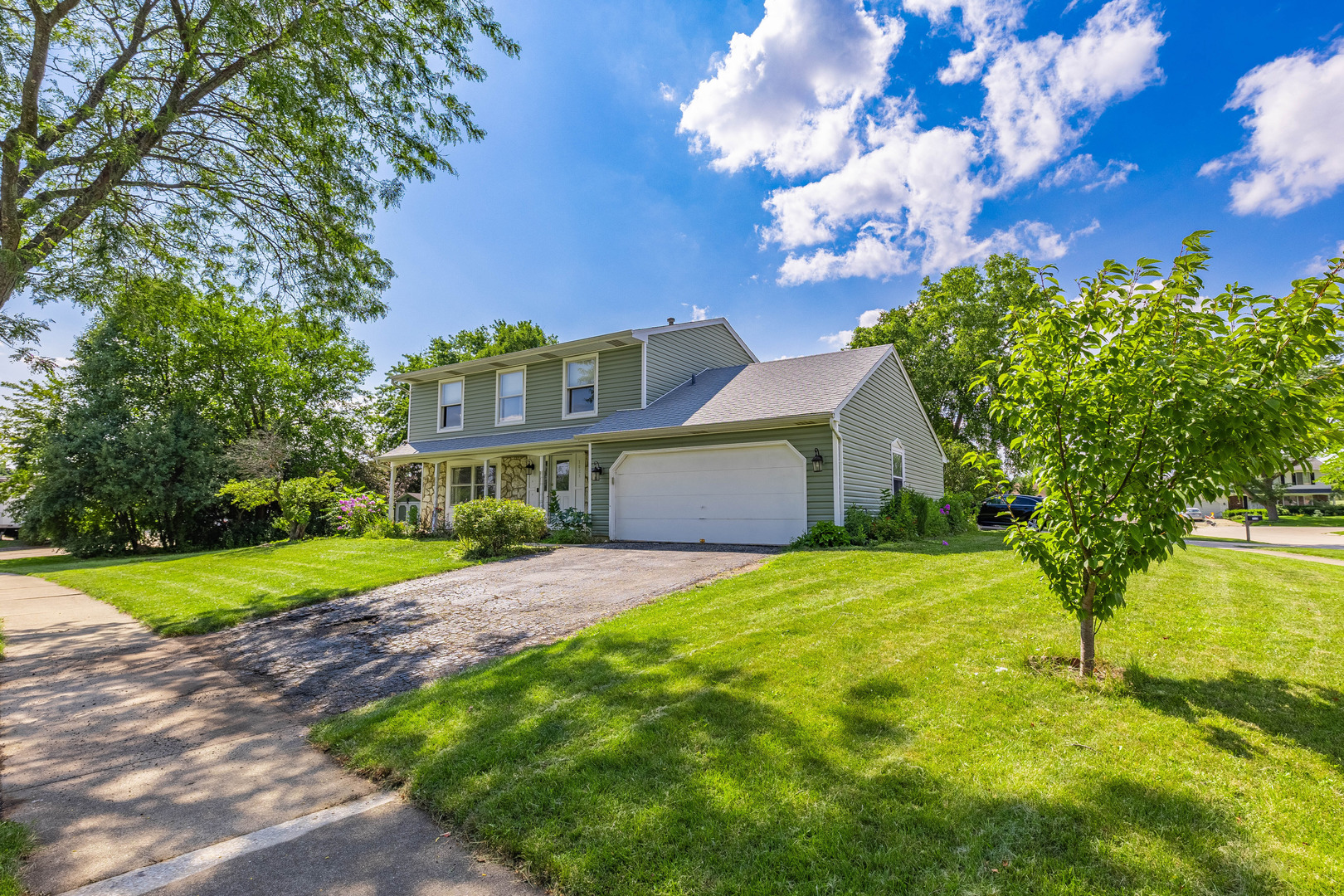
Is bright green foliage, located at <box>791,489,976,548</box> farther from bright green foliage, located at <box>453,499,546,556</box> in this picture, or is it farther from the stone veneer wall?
the stone veneer wall

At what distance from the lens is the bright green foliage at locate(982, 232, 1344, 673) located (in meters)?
3.09

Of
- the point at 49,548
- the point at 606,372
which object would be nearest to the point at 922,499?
the point at 606,372

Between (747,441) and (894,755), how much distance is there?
9.75 m

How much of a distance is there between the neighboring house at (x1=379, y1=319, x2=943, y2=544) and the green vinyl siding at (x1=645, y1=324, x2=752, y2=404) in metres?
0.05

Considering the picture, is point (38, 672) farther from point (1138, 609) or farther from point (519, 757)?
point (1138, 609)

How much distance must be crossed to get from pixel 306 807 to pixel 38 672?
193 inches

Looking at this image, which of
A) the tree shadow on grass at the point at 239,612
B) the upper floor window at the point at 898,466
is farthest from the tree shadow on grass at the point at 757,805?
the upper floor window at the point at 898,466

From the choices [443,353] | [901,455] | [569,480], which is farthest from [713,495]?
[443,353]

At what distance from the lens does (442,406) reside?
20.2 metres

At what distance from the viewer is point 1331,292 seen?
3.04 metres

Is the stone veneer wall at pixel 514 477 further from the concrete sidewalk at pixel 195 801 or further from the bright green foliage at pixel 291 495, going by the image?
the concrete sidewalk at pixel 195 801

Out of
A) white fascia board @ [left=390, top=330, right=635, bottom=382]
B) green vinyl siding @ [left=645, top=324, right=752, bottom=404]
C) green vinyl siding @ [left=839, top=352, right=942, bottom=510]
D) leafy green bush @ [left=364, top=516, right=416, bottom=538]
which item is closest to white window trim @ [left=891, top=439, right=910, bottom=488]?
green vinyl siding @ [left=839, top=352, right=942, bottom=510]

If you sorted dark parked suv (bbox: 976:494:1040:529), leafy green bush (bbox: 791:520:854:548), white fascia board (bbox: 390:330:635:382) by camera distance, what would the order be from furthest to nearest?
dark parked suv (bbox: 976:494:1040:529) → white fascia board (bbox: 390:330:635:382) → leafy green bush (bbox: 791:520:854:548)

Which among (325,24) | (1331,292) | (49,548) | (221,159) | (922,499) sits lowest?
(49,548)
